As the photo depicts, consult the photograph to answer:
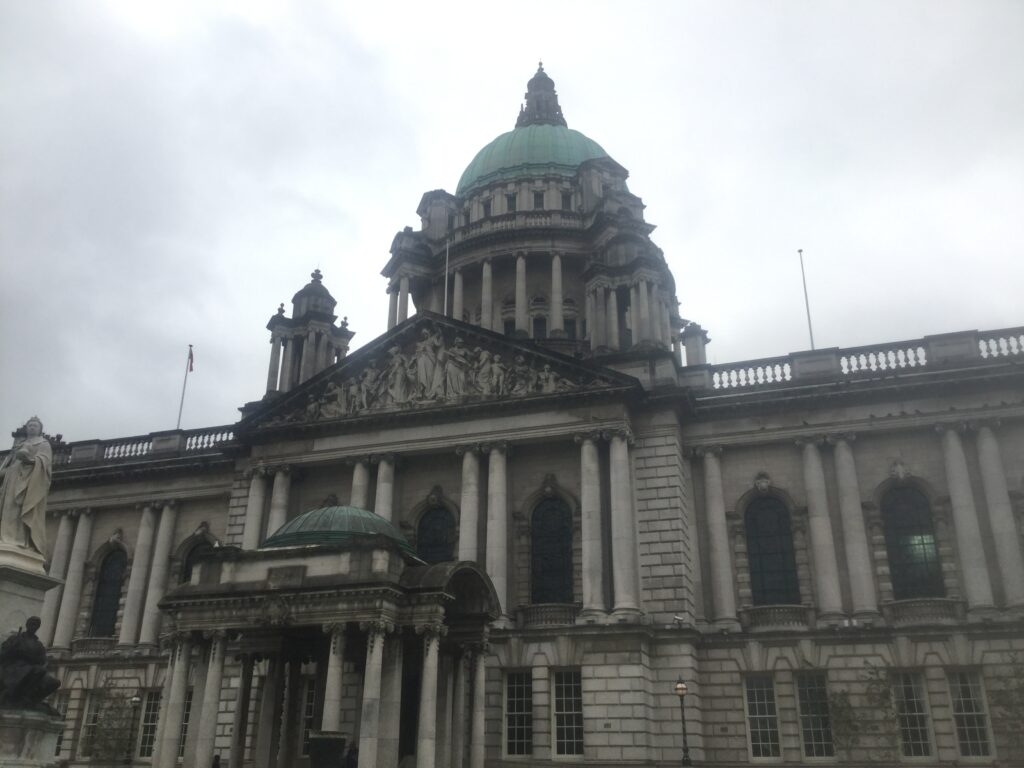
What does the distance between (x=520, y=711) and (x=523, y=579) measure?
485cm

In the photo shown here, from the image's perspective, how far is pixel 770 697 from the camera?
33031mm

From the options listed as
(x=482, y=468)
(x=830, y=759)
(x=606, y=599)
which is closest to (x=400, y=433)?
(x=482, y=468)

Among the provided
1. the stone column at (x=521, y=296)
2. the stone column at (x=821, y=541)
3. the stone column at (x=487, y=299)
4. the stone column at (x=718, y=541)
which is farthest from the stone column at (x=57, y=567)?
the stone column at (x=821, y=541)

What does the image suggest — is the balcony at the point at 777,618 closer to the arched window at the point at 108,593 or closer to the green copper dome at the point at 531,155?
the arched window at the point at 108,593

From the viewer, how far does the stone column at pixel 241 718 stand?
950 inches

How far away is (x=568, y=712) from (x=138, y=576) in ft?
75.1

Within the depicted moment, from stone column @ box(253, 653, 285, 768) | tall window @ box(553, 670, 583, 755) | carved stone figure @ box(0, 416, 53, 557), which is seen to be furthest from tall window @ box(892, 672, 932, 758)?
carved stone figure @ box(0, 416, 53, 557)

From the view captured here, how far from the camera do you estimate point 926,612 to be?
32.3m

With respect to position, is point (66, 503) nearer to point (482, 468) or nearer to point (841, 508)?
point (482, 468)

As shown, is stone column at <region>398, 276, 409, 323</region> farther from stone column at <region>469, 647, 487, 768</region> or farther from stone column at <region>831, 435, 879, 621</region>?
stone column at <region>469, 647, 487, 768</region>

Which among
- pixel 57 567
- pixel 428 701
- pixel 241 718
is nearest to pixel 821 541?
pixel 428 701

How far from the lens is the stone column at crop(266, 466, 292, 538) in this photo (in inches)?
1537

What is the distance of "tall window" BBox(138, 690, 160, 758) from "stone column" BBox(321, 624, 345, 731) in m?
20.5

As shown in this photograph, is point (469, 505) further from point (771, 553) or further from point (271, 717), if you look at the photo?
point (271, 717)
